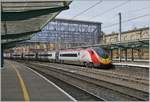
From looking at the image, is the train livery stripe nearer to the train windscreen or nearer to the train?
the train

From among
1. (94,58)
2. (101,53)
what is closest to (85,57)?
(94,58)

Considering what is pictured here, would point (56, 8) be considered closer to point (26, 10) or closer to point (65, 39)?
point (26, 10)

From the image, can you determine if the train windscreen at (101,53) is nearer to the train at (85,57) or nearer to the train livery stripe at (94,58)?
the train at (85,57)

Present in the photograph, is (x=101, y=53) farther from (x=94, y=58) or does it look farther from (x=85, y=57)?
(x=85, y=57)

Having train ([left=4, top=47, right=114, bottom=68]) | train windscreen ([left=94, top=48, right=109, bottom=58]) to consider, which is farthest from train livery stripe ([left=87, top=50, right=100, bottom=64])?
train windscreen ([left=94, top=48, right=109, bottom=58])

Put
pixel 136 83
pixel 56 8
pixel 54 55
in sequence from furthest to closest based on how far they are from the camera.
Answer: pixel 54 55
pixel 136 83
pixel 56 8

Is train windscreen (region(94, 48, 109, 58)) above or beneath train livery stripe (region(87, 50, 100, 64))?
above

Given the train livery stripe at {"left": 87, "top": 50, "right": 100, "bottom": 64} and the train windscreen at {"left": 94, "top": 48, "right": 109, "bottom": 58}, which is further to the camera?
the train windscreen at {"left": 94, "top": 48, "right": 109, "bottom": 58}

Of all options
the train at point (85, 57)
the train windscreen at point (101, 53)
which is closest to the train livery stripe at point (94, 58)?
the train at point (85, 57)

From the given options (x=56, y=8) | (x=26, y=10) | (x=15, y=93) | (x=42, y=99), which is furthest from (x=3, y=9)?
(x=42, y=99)

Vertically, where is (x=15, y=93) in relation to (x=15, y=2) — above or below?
below

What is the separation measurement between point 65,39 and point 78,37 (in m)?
2.87

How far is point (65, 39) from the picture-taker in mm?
77188

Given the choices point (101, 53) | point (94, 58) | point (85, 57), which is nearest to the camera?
point (94, 58)
